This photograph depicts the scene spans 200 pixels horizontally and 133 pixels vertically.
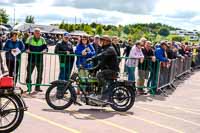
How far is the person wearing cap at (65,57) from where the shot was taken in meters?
12.7

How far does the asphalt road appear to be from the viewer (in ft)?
27.2

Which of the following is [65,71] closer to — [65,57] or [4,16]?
[65,57]

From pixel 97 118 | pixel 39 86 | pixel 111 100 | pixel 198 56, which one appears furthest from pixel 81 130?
pixel 198 56

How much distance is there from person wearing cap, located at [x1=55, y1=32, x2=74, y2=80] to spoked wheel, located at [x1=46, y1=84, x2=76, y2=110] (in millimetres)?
2580

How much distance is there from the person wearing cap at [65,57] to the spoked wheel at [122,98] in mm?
2775

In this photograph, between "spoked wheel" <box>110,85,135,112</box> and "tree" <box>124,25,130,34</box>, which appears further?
"tree" <box>124,25,130,34</box>

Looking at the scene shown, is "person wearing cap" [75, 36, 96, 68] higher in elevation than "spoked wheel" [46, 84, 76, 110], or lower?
higher

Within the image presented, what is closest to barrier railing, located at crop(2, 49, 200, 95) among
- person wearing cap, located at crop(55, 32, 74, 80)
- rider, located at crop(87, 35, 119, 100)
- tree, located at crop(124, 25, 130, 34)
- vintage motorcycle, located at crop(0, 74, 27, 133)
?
person wearing cap, located at crop(55, 32, 74, 80)

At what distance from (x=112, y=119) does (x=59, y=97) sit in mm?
1436

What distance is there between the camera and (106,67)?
1023 centimetres

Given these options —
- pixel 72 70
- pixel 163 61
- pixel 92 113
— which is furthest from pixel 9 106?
pixel 163 61

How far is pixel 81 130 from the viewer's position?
8.10 m

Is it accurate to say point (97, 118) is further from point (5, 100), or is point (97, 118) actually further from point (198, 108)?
point (198, 108)

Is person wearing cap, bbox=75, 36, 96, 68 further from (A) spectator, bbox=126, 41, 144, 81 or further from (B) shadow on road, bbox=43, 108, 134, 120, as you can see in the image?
(B) shadow on road, bbox=43, 108, 134, 120
